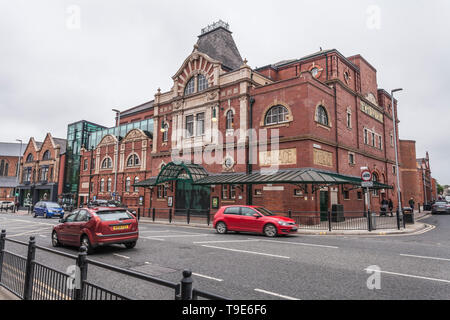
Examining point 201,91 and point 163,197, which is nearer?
point 201,91

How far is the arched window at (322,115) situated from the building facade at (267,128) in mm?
88

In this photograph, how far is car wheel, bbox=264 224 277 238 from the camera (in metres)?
14.1

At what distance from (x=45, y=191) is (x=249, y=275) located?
201ft

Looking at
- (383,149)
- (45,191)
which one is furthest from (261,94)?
(45,191)

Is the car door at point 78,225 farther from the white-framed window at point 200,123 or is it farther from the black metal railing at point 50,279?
the white-framed window at point 200,123

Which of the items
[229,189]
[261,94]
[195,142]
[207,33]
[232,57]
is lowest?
[229,189]

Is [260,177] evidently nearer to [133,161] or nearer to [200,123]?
[200,123]

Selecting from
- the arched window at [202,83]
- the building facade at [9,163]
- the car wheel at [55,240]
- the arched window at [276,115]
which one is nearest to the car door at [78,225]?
the car wheel at [55,240]

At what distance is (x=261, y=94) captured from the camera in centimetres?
2416

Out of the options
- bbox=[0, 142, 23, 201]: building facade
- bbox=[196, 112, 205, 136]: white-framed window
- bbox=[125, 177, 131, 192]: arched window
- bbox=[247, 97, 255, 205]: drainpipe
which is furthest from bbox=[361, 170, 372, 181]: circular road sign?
bbox=[0, 142, 23, 201]: building facade

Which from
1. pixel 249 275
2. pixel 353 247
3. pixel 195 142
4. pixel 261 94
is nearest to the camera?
pixel 249 275

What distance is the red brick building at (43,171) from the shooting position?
52.1 m

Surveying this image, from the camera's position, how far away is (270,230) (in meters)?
14.2

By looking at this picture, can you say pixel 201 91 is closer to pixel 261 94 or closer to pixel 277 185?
pixel 261 94
